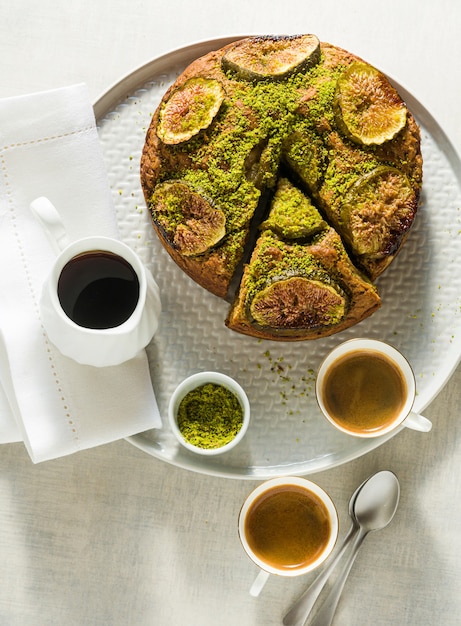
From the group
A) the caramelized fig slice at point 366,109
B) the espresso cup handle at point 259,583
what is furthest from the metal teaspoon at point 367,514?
the caramelized fig slice at point 366,109

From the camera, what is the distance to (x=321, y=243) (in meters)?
2.44

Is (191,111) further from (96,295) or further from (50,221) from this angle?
(96,295)

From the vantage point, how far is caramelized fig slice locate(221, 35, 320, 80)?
2447 millimetres

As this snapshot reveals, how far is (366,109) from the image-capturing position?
245cm

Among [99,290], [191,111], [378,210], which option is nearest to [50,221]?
[99,290]

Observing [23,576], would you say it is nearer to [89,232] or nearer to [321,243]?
[89,232]

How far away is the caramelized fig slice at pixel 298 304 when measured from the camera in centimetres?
241

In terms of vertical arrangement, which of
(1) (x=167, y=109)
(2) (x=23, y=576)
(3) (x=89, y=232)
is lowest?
(2) (x=23, y=576)

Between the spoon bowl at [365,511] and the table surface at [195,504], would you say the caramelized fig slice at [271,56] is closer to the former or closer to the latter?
Result: the table surface at [195,504]

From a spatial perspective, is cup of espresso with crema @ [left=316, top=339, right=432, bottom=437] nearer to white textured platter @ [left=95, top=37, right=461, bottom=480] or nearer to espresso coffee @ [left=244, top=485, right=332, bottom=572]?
white textured platter @ [left=95, top=37, right=461, bottom=480]

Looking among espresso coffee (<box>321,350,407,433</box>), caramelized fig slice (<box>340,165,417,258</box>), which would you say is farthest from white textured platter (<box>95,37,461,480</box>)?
caramelized fig slice (<box>340,165,417,258</box>)

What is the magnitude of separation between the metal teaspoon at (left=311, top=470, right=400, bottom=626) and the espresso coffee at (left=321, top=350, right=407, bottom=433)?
34 cm

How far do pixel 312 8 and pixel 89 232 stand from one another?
1436 millimetres

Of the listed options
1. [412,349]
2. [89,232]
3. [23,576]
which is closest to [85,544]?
[23,576]
